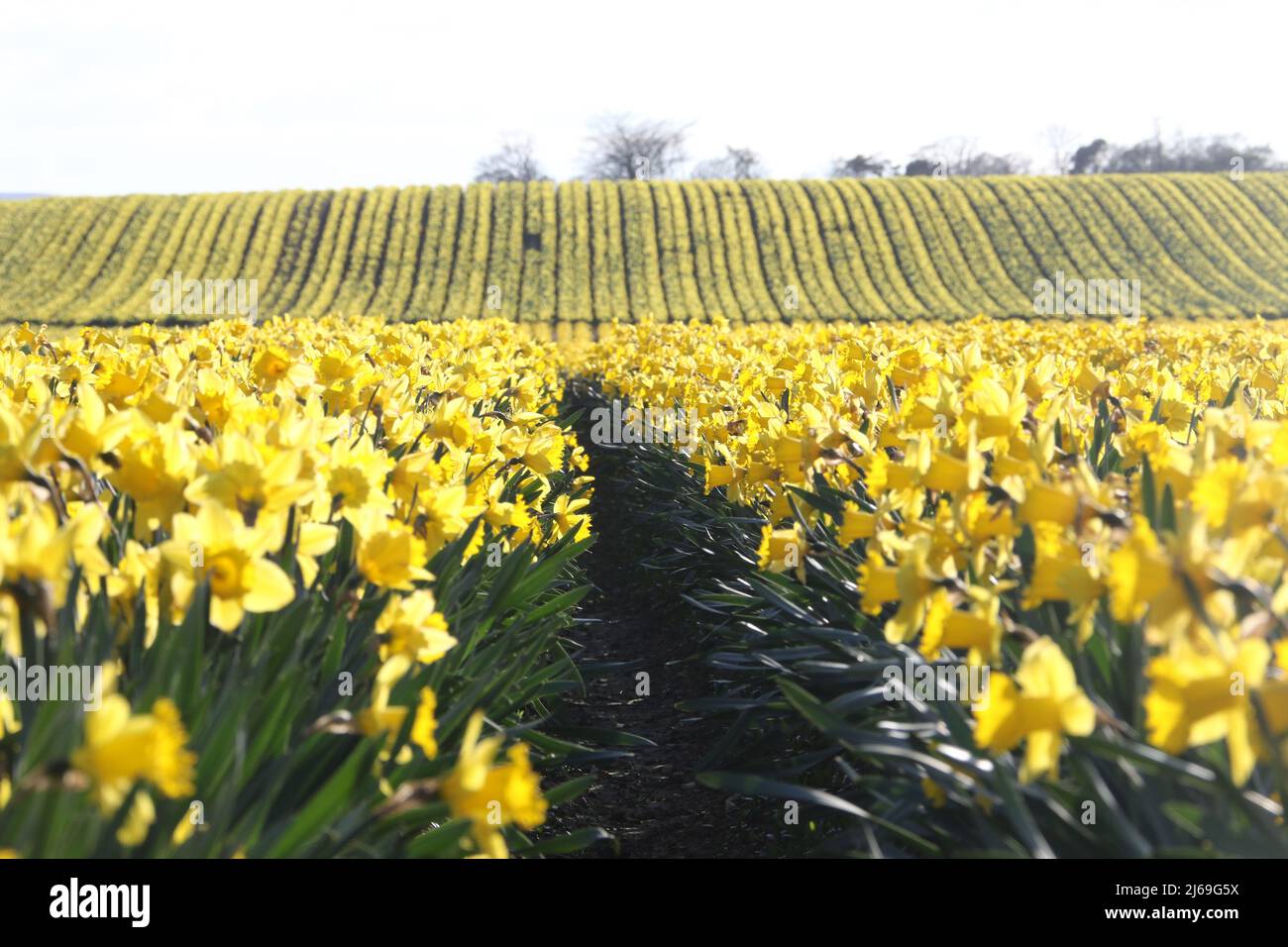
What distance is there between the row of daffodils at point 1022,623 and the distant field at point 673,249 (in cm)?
2643

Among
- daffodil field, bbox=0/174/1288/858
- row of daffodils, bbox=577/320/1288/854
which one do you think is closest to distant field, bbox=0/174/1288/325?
daffodil field, bbox=0/174/1288/858

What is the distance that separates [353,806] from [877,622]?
1.42 meters

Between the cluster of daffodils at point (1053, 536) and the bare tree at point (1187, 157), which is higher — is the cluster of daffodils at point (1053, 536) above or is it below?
below

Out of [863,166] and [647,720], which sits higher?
[863,166]

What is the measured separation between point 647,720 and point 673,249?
31665mm

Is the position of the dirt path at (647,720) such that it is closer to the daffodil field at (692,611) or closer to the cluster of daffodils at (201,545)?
the daffodil field at (692,611)

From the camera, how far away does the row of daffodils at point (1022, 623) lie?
1.44m

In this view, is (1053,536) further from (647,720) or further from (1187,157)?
(1187,157)

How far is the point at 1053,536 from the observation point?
1854mm

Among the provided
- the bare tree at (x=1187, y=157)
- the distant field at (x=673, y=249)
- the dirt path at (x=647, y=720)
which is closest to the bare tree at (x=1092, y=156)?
the bare tree at (x=1187, y=157)

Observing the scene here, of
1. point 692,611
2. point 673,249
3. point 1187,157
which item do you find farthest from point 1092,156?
point 692,611
